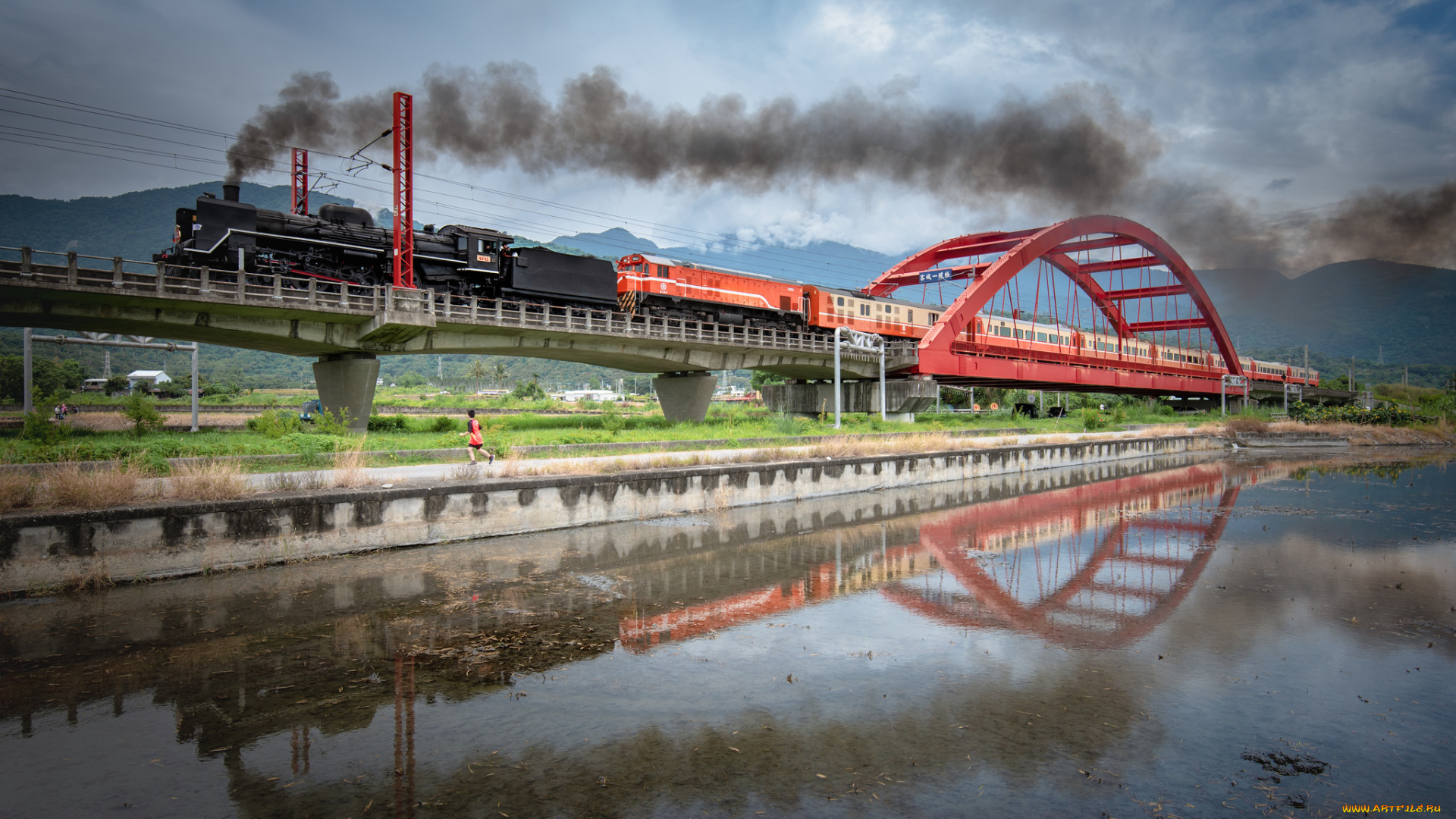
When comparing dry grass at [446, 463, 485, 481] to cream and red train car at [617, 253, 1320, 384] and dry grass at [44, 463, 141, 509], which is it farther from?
cream and red train car at [617, 253, 1320, 384]

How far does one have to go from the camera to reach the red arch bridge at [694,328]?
67.7 feet

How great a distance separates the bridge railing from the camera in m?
19.1

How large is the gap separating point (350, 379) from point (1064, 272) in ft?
166

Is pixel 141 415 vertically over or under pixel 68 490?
over

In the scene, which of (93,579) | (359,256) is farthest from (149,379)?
(93,579)

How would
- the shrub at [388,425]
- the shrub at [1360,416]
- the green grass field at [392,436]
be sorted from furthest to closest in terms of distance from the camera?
the shrub at [1360,416], the shrub at [388,425], the green grass field at [392,436]

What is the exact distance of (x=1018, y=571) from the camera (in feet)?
35.2

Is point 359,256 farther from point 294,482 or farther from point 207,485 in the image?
point 207,485

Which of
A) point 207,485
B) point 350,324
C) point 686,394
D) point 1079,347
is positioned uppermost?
point 1079,347

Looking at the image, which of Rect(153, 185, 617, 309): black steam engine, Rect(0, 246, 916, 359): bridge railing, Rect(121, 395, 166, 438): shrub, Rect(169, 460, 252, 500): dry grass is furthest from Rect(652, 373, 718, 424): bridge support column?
Rect(169, 460, 252, 500): dry grass

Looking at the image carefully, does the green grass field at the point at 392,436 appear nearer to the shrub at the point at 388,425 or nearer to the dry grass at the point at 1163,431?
the shrub at the point at 388,425

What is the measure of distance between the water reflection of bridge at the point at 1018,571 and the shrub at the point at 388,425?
738 inches

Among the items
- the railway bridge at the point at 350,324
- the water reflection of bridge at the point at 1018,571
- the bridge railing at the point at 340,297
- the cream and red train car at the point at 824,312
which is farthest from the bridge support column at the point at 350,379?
the water reflection of bridge at the point at 1018,571

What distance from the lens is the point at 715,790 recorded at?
4371 millimetres
